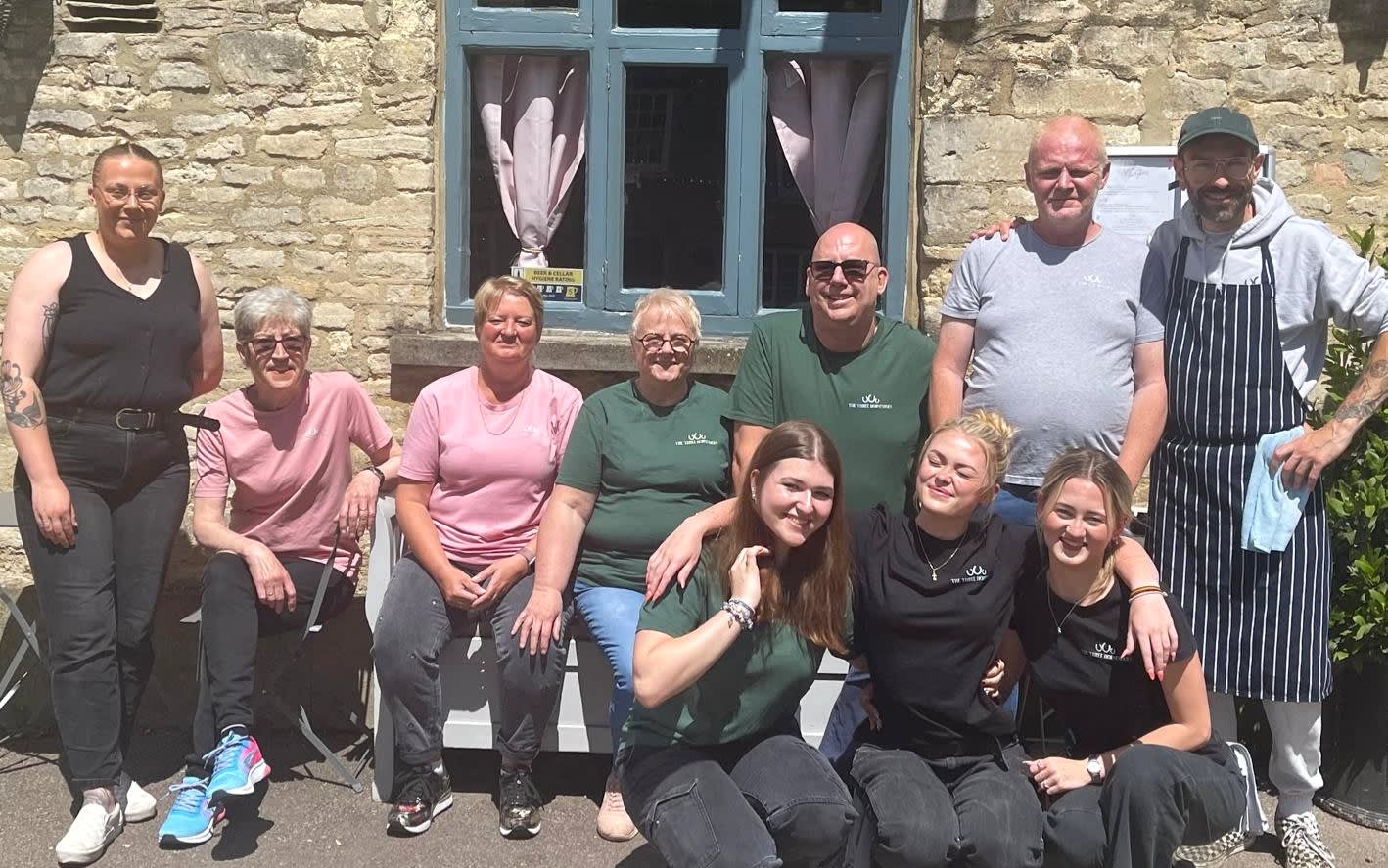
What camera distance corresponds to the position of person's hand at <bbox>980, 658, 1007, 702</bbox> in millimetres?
3014

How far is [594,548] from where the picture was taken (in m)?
3.71

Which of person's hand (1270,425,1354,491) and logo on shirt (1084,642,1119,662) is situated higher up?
person's hand (1270,425,1354,491)

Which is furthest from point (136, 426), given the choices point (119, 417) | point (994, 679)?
point (994, 679)

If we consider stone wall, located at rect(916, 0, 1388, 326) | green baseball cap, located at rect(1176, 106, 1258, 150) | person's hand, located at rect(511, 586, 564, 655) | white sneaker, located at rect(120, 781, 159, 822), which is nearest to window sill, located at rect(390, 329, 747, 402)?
stone wall, located at rect(916, 0, 1388, 326)

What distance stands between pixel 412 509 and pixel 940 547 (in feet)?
5.31

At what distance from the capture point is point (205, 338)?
3.87m

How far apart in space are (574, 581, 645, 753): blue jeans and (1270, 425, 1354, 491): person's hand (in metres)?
1.72

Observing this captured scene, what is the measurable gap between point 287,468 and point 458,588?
69cm

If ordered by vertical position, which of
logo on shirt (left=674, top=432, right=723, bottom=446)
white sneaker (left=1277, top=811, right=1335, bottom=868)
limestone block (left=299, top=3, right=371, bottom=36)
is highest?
limestone block (left=299, top=3, right=371, bottom=36)

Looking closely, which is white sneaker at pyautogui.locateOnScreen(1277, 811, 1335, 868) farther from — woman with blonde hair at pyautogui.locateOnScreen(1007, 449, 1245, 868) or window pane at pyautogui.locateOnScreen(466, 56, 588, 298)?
window pane at pyautogui.locateOnScreen(466, 56, 588, 298)

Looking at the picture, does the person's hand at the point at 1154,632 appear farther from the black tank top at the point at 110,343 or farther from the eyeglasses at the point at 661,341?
the black tank top at the point at 110,343

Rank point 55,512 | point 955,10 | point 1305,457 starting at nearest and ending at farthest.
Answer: point 1305,457, point 55,512, point 955,10

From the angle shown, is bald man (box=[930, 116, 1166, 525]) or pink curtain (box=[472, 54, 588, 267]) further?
pink curtain (box=[472, 54, 588, 267])

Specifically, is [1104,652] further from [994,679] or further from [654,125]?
[654,125]
